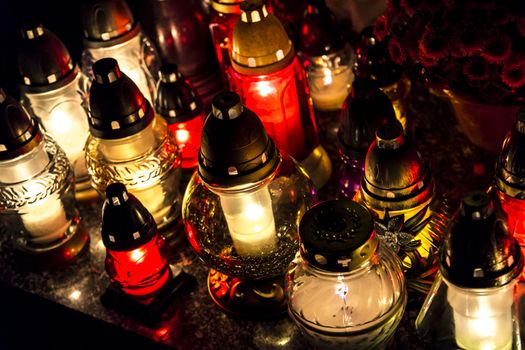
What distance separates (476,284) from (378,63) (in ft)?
1.42

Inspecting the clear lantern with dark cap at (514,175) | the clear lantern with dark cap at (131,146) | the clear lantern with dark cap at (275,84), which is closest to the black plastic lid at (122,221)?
the clear lantern with dark cap at (131,146)

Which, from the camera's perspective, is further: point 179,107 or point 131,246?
point 179,107

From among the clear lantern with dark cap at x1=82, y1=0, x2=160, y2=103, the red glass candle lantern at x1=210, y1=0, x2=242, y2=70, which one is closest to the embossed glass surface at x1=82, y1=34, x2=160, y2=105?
the clear lantern with dark cap at x1=82, y1=0, x2=160, y2=103

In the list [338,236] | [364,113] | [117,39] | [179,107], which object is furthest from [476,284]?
[117,39]

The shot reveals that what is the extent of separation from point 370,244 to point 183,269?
0.40 m

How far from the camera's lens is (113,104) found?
1069 millimetres

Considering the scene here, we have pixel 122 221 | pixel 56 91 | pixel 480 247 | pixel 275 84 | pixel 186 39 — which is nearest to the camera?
pixel 480 247

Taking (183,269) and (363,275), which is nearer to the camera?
(363,275)

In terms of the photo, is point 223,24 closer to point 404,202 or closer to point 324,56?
point 324,56

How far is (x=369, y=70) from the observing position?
1177 millimetres

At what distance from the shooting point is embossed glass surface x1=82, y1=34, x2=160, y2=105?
1.30 metres

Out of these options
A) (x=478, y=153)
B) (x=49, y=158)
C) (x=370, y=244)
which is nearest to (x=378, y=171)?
(x=370, y=244)

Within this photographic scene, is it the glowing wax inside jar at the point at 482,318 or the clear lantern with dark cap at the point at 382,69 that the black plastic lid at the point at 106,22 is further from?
the glowing wax inside jar at the point at 482,318

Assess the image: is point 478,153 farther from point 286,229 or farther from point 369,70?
point 286,229
